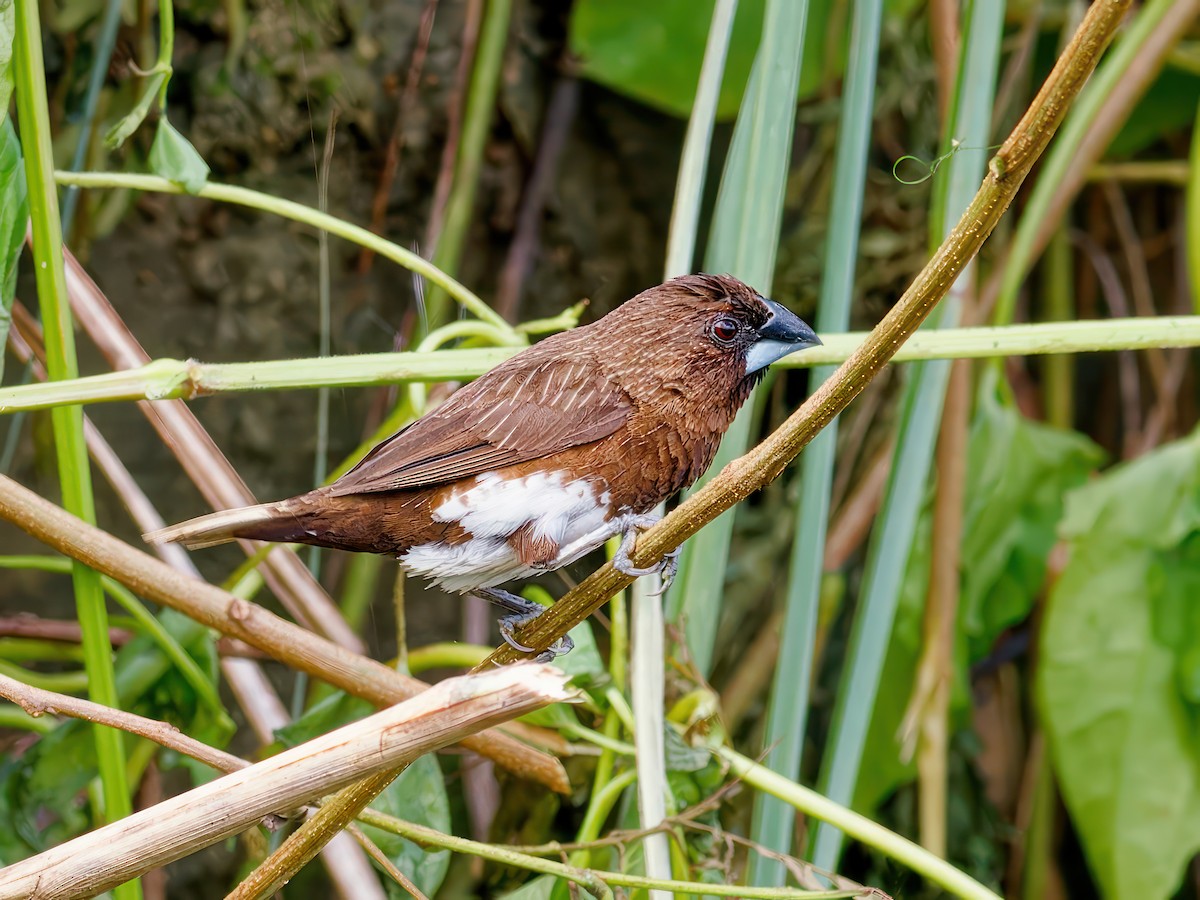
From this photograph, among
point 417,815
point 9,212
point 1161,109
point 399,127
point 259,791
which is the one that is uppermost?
point 1161,109

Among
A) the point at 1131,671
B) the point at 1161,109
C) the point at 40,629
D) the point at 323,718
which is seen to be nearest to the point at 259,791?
the point at 323,718

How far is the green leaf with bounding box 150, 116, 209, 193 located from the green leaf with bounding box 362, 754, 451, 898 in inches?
28.8

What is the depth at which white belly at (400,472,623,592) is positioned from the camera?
1.22 meters

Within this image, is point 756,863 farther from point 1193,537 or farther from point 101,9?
point 101,9

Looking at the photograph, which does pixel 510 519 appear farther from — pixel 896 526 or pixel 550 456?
pixel 896 526

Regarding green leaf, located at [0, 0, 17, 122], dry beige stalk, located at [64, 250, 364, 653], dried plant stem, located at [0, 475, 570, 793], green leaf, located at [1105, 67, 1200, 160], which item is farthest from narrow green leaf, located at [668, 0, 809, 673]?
green leaf, located at [1105, 67, 1200, 160]

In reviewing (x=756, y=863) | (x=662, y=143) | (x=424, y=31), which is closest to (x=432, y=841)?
(x=756, y=863)

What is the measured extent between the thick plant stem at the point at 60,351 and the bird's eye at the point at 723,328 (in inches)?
26.5

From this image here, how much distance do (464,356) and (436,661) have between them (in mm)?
536

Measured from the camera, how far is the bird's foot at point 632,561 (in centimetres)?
98

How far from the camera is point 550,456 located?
124 cm

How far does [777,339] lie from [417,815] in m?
0.71

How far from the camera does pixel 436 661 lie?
167cm

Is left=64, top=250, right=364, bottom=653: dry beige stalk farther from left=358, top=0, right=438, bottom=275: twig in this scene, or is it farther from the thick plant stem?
left=358, top=0, right=438, bottom=275: twig
